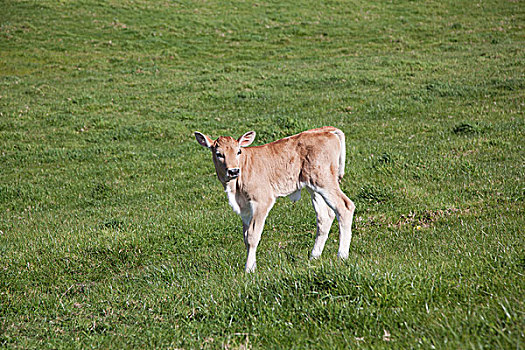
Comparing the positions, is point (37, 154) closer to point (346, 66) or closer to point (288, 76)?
point (288, 76)

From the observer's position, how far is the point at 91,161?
15.3 metres

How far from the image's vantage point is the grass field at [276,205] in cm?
463

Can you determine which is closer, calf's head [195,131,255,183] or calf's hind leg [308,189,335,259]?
calf's head [195,131,255,183]

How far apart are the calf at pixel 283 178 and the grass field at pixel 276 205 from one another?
0.51m

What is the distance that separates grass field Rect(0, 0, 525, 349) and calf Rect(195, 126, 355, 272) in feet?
1.66

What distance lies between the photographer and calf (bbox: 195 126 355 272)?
670 cm

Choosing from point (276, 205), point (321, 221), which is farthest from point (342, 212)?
point (276, 205)

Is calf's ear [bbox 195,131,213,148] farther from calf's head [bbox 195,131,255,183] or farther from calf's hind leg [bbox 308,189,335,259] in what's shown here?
calf's hind leg [bbox 308,189,335,259]

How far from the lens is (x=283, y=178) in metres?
7.01

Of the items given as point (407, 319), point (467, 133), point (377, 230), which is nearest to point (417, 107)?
point (467, 133)

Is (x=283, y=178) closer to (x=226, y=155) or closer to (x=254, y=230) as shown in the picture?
(x=254, y=230)

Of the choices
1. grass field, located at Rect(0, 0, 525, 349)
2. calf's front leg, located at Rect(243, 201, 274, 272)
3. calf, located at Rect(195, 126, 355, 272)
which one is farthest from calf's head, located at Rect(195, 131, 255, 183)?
grass field, located at Rect(0, 0, 525, 349)

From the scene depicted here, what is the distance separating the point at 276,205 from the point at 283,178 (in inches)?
137

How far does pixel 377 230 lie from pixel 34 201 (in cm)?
894
